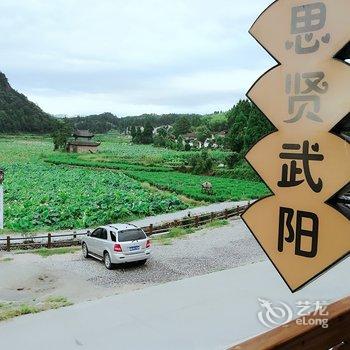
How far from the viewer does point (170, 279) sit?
36.7 feet

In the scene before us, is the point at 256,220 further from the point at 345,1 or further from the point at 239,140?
the point at 239,140

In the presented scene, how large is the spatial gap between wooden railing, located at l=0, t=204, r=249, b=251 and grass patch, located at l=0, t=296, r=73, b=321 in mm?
5880

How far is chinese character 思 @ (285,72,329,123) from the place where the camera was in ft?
6.25

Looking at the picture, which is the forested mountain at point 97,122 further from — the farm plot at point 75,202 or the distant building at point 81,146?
the farm plot at point 75,202

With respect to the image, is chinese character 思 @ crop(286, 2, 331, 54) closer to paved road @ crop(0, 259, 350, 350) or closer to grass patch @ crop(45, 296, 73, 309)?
paved road @ crop(0, 259, 350, 350)

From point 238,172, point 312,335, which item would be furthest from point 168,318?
point 238,172

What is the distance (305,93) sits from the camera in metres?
1.95

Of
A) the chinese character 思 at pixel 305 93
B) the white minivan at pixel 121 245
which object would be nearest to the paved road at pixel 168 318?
the white minivan at pixel 121 245

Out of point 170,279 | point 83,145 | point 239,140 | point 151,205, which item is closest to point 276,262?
point 170,279

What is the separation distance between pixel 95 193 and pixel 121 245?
1626 cm

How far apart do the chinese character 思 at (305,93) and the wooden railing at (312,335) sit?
81 centimetres

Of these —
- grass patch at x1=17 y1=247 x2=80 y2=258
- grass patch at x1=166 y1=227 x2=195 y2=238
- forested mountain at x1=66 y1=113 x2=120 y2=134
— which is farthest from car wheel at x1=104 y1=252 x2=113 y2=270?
forested mountain at x1=66 y1=113 x2=120 y2=134

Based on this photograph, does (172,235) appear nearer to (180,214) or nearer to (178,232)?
(178,232)

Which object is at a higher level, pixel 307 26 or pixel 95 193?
pixel 307 26
